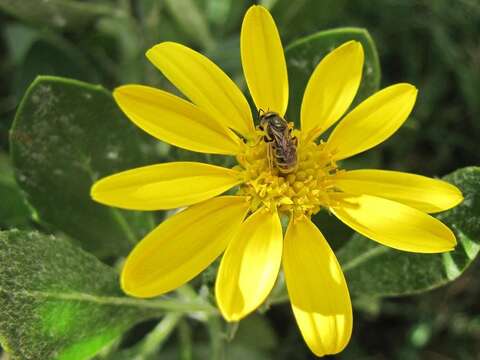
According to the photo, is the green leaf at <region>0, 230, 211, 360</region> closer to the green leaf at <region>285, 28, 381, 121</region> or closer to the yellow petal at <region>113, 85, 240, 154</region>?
the yellow petal at <region>113, 85, 240, 154</region>

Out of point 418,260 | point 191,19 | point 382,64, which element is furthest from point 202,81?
point 382,64

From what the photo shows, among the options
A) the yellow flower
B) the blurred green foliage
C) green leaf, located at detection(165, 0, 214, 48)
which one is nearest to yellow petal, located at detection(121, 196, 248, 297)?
the yellow flower

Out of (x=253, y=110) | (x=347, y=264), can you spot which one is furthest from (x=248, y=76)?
(x=347, y=264)

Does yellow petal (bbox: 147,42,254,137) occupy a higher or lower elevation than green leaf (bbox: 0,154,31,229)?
higher

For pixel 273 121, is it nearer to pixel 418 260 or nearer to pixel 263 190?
pixel 263 190

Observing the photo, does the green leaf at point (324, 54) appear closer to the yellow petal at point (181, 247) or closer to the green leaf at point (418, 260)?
the green leaf at point (418, 260)

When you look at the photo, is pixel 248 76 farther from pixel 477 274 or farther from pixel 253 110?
pixel 477 274

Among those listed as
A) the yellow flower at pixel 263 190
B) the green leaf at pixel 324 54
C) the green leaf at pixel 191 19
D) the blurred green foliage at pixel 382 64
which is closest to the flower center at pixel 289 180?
the yellow flower at pixel 263 190
